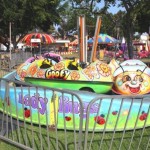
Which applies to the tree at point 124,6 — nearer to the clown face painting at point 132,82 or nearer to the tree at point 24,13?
the clown face painting at point 132,82

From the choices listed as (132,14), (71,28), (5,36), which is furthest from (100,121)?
(71,28)

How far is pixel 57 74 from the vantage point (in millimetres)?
7965

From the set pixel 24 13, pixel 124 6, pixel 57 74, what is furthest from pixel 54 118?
pixel 24 13

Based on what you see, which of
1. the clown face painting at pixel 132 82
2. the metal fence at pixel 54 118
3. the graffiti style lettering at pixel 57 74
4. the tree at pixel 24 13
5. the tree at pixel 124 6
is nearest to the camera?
the metal fence at pixel 54 118

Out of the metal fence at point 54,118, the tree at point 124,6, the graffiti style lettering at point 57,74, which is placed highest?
the tree at point 124,6

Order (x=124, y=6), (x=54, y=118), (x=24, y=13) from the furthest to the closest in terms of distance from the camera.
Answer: (x=24, y=13)
(x=124, y=6)
(x=54, y=118)

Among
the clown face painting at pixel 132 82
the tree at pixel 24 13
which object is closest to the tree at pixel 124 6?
the clown face painting at pixel 132 82

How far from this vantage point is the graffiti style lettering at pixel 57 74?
7.90 m

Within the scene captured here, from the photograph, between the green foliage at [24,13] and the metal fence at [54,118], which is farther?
the green foliage at [24,13]

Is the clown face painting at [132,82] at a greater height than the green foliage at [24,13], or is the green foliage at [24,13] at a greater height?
the green foliage at [24,13]

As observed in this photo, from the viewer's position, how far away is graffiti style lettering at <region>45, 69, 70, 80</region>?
7898mm

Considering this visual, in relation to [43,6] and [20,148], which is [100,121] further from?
[43,6]

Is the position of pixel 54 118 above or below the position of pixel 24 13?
below

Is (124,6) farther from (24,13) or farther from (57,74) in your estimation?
(24,13)
